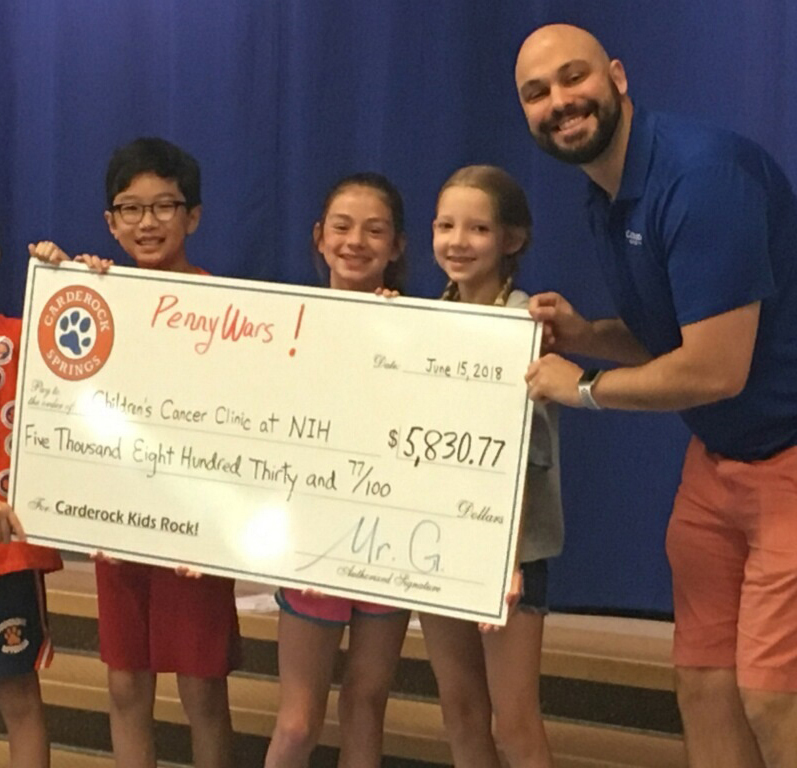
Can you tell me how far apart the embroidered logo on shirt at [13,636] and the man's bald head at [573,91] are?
1.21 metres

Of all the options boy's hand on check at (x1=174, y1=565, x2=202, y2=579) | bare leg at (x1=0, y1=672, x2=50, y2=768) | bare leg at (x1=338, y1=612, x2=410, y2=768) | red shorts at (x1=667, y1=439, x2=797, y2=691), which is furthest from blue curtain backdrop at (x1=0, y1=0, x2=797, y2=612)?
bare leg at (x1=0, y1=672, x2=50, y2=768)

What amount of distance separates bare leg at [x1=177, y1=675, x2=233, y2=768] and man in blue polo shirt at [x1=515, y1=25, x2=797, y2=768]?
79 cm

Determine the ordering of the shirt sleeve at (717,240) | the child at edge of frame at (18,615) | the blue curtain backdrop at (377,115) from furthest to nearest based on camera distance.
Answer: the blue curtain backdrop at (377,115) < the child at edge of frame at (18,615) < the shirt sleeve at (717,240)

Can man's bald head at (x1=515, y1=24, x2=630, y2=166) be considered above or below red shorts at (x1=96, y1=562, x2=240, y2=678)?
above

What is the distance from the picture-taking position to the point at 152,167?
184 centimetres

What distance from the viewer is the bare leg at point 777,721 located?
1.55 m

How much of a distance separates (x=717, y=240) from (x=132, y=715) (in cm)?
126

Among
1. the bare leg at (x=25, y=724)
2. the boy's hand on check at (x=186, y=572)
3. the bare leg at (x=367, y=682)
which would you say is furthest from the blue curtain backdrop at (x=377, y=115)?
the bare leg at (x=25, y=724)

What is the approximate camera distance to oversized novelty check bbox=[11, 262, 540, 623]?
1.58m

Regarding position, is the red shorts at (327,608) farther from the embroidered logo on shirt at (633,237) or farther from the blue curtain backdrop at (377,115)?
the blue curtain backdrop at (377,115)

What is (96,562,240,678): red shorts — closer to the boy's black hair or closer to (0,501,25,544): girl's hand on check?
(0,501,25,544): girl's hand on check

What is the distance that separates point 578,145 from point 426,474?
53 centimetres

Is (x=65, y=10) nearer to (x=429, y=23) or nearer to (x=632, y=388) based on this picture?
(x=429, y=23)

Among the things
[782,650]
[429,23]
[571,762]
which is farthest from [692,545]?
[429,23]
